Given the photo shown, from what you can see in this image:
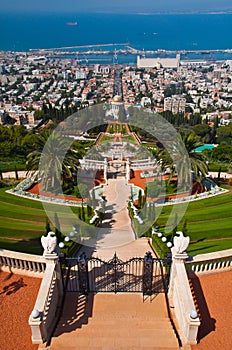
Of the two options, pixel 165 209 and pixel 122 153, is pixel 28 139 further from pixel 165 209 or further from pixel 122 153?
pixel 165 209

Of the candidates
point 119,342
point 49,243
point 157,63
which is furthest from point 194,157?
point 157,63

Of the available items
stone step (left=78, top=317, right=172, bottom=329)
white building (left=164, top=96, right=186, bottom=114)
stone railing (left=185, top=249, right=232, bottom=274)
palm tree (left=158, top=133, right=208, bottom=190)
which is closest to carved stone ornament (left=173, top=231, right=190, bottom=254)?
stone railing (left=185, top=249, right=232, bottom=274)

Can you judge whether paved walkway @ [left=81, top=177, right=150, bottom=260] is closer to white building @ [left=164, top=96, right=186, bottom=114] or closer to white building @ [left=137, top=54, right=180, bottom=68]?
white building @ [left=164, top=96, right=186, bottom=114]

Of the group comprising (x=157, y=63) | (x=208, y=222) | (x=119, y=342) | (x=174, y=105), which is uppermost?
(x=157, y=63)

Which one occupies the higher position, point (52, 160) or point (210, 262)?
point (52, 160)

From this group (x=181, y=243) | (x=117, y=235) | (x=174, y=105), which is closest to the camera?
(x=181, y=243)

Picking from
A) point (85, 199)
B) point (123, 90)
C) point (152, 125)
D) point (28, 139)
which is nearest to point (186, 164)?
point (85, 199)

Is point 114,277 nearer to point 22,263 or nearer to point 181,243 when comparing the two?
point 181,243
